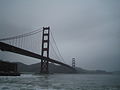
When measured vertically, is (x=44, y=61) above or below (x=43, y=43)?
below

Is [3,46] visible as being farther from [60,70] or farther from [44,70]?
[60,70]

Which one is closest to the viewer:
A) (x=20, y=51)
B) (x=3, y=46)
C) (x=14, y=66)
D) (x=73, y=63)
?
(x=3, y=46)

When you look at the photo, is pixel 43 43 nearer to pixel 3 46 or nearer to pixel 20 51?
pixel 20 51

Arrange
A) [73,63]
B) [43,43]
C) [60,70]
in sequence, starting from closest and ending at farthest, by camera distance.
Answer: [43,43] < [73,63] < [60,70]

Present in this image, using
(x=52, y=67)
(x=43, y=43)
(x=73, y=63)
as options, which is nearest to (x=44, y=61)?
(x=43, y=43)

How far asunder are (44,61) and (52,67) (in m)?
72.1

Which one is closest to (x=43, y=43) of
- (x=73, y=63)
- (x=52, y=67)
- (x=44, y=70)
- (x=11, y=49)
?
(x=44, y=70)

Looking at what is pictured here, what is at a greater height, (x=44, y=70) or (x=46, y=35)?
(x=46, y=35)

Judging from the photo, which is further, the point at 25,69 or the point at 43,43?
the point at 25,69

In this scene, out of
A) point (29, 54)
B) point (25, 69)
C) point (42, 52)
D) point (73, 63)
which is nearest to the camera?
point (29, 54)

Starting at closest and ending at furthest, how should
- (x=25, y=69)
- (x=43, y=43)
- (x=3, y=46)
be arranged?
(x=3, y=46) < (x=43, y=43) < (x=25, y=69)

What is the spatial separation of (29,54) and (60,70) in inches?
3150

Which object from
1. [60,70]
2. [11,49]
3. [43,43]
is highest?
[43,43]

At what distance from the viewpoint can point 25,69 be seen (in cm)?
12794
